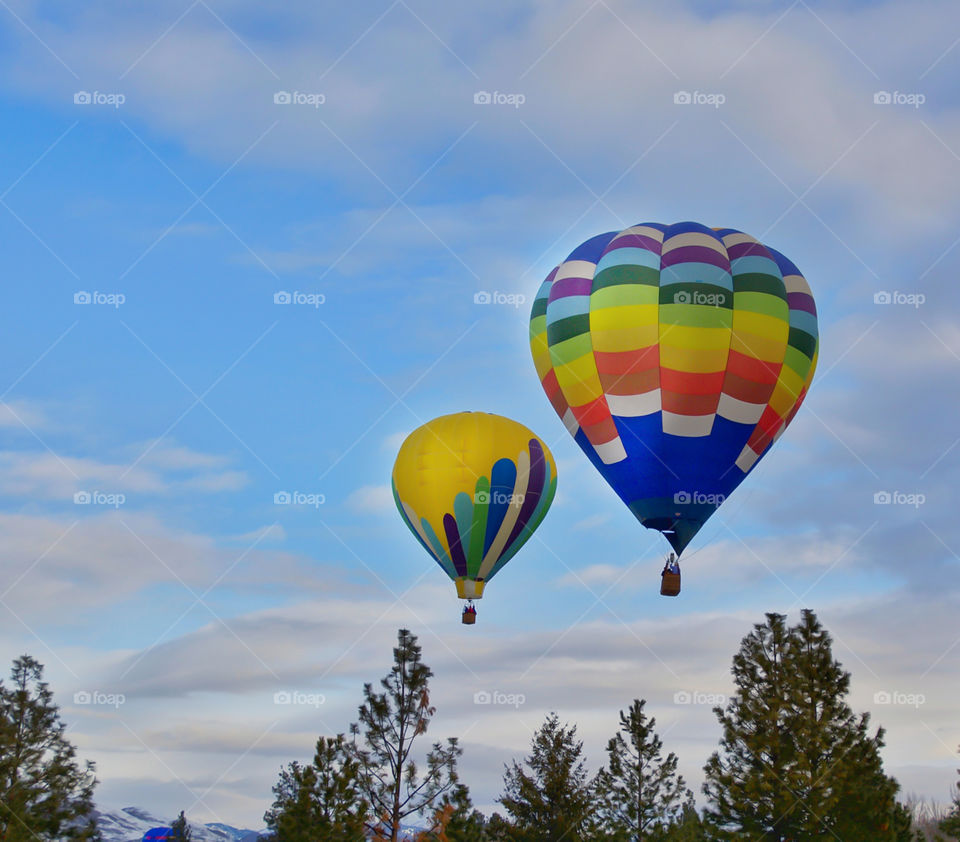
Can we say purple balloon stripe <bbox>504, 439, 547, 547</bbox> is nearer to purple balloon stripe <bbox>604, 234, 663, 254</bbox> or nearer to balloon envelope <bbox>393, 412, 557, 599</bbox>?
balloon envelope <bbox>393, 412, 557, 599</bbox>

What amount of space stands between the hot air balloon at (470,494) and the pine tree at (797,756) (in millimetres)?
8260

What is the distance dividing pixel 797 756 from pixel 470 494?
38.3 ft

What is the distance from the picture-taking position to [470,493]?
3494 centimetres

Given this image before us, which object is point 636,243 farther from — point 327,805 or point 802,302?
point 327,805

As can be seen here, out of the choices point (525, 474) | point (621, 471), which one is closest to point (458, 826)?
point (525, 474)

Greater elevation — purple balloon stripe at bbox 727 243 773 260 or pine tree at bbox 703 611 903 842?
purple balloon stripe at bbox 727 243 773 260

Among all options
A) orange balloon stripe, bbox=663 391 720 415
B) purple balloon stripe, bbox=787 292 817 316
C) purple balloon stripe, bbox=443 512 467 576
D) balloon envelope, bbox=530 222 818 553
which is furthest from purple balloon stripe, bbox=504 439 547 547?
purple balloon stripe, bbox=787 292 817 316

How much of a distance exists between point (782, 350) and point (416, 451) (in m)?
11.2

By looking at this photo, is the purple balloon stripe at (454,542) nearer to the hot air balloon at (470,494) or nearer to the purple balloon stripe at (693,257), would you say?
the hot air balloon at (470,494)

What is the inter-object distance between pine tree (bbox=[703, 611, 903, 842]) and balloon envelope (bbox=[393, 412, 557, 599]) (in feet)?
27.1

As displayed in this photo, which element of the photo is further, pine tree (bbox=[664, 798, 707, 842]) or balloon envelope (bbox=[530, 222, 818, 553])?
pine tree (bbox=[664, 798, 707, 842])

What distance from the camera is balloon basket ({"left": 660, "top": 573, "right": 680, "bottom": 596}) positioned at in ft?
90.1

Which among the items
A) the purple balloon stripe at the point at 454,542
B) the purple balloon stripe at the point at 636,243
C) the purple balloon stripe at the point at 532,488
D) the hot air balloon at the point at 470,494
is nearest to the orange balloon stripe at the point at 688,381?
the purple balloon stripe at the point at 636,243

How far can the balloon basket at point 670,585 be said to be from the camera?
27.5 m
